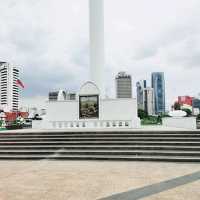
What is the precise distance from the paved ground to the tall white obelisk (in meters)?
15.8

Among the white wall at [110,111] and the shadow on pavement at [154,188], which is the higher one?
the white wall at [110,111]

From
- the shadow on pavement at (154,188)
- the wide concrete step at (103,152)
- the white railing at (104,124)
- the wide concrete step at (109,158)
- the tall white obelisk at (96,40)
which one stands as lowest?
the shadow on pavement at (154,188)

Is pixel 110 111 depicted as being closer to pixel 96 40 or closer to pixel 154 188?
pixel 96 40

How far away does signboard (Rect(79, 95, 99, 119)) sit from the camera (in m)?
23.9

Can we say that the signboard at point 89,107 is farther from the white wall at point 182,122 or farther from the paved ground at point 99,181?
the paved ground at point 99,181

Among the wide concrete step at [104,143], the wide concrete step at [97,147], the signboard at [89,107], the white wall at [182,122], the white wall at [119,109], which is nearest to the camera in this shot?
the wide concrete step at [97,147]

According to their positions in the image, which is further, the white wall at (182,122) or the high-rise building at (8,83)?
the high-rise building at (8,83)

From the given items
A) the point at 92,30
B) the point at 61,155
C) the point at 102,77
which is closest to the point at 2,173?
the point at 61,155

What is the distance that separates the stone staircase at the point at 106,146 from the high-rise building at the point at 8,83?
77.9 meters

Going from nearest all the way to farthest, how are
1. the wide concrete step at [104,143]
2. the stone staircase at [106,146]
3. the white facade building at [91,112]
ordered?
1. the stone staircase at [106,146]
2. the wide concrete step at [104,143]
3. the white facade building at [91,112]

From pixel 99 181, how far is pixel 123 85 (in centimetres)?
11977

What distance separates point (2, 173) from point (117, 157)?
198 inches

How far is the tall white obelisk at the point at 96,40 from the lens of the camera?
27219mm

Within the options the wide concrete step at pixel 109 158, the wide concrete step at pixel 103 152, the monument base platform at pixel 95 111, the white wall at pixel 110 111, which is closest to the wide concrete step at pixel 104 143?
the wide concrete step at pixel 103 152
